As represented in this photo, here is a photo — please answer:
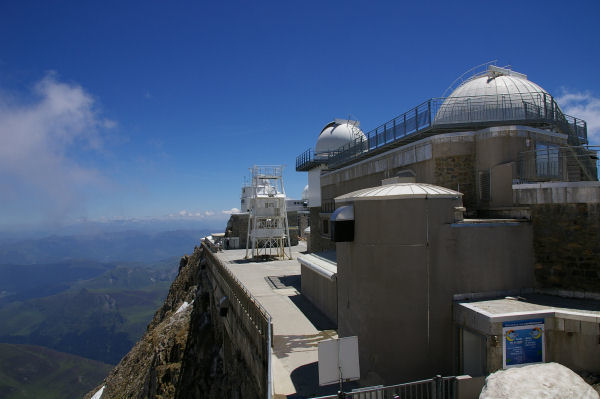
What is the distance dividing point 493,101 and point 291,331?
12027mm

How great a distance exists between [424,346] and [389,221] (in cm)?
302

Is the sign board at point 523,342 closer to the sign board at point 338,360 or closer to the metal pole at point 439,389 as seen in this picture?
the metal pole at point 439,389

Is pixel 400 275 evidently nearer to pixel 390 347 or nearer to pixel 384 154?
pixel 390 347

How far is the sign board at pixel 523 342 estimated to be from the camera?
7500 mm

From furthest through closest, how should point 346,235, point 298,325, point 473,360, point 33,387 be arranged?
point 33,387, point 298,325, point 346,235, point 473,360

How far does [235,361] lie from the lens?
14859 mm

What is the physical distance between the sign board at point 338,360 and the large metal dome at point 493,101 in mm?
11345

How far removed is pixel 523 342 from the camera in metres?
7.60

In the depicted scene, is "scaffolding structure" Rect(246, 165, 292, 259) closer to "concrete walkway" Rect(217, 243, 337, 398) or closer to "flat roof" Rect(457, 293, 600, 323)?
"concrete walkway" Rect(217, 243, 337, 398)

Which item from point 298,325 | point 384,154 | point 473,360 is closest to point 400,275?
point 473,360

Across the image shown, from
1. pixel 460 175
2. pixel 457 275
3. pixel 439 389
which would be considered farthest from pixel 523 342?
pixel 460 175

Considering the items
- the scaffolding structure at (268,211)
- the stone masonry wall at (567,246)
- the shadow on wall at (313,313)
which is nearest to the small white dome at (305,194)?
the scaffolding structure at (268,211)

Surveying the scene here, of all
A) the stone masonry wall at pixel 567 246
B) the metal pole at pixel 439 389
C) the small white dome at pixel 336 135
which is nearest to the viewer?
the metal pole at pixel 439 389

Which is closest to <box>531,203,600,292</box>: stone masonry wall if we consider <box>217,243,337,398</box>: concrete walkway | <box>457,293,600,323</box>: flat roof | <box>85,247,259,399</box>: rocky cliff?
<box>457,293,600,323</box>: flat roof
